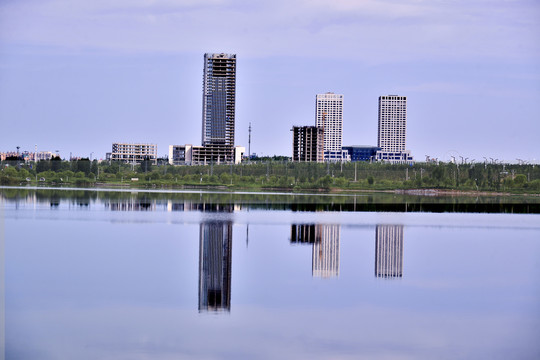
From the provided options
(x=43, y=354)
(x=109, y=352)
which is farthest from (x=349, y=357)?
(x=43, y=354)

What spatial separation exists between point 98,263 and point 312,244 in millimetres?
11861

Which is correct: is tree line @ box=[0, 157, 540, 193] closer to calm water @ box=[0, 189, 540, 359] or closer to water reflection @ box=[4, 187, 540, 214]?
water reflection @ box=[4, 187, 540, 214]

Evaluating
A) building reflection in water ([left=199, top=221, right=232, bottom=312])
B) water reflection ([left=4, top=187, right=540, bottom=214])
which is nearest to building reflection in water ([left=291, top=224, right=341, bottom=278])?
building reflection in water ([left=199, top=221, right=232, bottom=312])

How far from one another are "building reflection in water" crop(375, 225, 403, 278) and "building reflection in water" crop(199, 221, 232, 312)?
20.2 ft

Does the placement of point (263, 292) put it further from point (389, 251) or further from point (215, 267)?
point (389, 251)

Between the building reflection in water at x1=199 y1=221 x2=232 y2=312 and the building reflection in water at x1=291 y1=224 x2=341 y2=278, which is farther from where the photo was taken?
the building reflection in water at x1=291 y1=224 x2=341 y2=278

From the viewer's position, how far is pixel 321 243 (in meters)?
37.8

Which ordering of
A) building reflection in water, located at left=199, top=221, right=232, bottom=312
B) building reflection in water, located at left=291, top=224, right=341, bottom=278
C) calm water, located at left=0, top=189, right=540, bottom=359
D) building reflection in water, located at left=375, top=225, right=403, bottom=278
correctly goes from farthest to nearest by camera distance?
building reflection in water, located at left=375, top=225, right=403, bottom=278 → building reflection in water, located at left=291, top=224, right=341, bottom=278 → building reflection in water, located at left=199, top=221, right=232, bottom=312 → calm water, located at left=0, top=189, right=540, bottom=359

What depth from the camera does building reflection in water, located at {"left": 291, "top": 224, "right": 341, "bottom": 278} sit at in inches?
1164

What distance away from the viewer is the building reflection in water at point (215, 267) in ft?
73.8

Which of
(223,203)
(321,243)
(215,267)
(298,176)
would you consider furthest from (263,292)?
(298,176)

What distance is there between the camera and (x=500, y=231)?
157ft

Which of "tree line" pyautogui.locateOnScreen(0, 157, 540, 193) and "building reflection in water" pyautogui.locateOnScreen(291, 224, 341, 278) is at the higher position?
"tree line" pyautogui.locateOnScreen(0, 157, 540, 193)

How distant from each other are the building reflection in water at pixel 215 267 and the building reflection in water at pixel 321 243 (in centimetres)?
356
